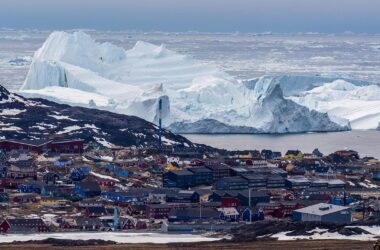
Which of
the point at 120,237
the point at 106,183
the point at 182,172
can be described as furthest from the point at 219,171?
the point at 120,237

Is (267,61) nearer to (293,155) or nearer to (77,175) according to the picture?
(293,155)

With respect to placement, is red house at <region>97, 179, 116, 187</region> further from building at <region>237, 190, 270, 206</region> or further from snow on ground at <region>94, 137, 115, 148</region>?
snow on ground at <region>94, 137, 115, 148</region>

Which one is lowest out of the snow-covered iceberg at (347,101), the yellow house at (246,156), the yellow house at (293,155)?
the yellow house at (246,156)

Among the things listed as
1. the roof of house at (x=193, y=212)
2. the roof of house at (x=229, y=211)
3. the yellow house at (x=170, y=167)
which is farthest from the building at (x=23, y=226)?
the yellow house at (x=170, y=167)

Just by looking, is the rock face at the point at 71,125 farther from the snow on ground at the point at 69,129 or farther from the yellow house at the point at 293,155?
the yellow house at the point at 293,155

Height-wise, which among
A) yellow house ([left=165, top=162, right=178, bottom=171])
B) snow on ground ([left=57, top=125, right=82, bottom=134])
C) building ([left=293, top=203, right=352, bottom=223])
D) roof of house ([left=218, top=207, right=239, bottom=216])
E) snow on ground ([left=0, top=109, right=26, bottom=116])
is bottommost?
building ([left=293, top=203, right=352, bottom=223])

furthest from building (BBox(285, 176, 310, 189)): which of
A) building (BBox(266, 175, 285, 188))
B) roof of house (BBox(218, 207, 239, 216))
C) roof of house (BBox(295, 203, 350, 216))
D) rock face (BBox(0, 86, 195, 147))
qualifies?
rock face (BBox(0, 86, 195, 147))
